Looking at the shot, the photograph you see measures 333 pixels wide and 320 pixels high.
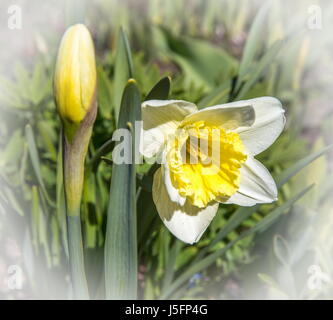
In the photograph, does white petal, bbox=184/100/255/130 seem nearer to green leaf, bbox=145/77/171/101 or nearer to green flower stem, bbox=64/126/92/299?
green leaf, bbox=145/77/171/101

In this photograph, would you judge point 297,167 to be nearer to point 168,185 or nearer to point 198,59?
point 168,185

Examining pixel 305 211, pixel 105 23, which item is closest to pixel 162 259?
pixel 305 211

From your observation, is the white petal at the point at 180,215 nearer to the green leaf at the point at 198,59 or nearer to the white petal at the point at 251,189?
the white petal at the point at 251,189

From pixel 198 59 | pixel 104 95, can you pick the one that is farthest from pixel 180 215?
pixel 198 59

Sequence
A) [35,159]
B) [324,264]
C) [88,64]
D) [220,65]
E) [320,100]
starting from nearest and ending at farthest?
[88,64], [35,159], [324,264], [220,65], [320,100]

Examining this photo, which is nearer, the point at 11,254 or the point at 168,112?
the point at 168,112

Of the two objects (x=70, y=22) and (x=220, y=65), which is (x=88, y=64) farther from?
(x=220, y=65)

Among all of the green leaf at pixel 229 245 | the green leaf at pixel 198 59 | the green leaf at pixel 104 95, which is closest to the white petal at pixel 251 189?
the green leaf at pixel 229 245
